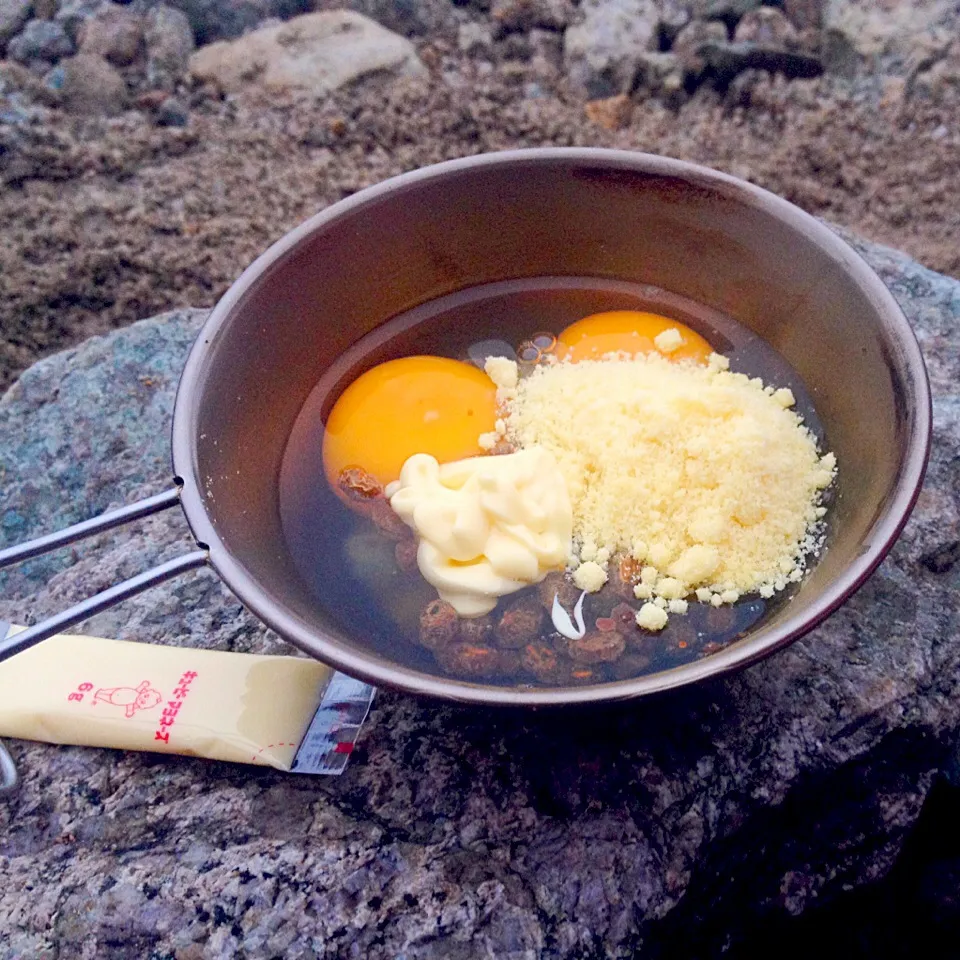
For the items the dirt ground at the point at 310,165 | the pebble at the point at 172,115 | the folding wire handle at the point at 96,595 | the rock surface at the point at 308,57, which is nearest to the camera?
the folding wire handle at the point at 96,595

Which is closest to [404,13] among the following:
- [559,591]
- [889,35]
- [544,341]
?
[889,35]

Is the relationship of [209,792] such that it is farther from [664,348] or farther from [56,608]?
[664,348]

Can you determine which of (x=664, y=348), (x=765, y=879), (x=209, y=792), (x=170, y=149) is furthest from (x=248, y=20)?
(x=765, y=879)

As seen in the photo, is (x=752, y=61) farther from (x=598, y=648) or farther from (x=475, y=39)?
(x=598, y=648)

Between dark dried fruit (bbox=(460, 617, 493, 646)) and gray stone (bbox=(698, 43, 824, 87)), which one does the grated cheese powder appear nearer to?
dark dried fruit (bbox=(460, 617, 493, 646))

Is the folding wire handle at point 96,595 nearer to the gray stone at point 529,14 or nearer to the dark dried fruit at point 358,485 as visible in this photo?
the dark dried fruit at point 358,485

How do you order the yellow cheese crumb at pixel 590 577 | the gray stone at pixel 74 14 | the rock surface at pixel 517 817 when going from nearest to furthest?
the rock surface at pixel 517 817 < the yellow cheese crumb at pixel 590 577 < the gray stone at pixel 74 14

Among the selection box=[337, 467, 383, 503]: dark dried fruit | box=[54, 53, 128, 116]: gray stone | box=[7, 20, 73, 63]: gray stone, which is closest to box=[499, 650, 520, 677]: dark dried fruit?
box=[337, 467, 383, 503]: dark dried fruit

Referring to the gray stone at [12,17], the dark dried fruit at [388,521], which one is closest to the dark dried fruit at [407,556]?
the dark dried fruit at [388,521]
